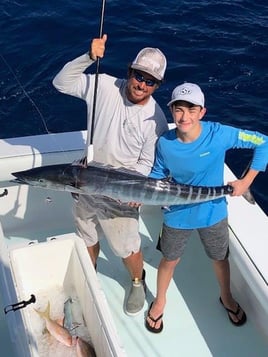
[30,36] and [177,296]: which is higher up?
[30,36]

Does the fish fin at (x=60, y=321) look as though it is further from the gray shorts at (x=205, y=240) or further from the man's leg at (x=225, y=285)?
the man's leg at (x=225, y=285)

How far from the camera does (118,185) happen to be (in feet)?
10.3

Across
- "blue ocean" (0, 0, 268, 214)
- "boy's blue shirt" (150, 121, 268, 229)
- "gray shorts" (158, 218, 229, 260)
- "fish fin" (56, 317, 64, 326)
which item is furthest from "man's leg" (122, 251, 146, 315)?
"blue ocean" (0, 0, 268, 214)

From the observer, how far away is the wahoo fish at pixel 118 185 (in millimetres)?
3139

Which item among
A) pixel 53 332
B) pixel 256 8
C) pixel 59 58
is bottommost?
pixel 53 332

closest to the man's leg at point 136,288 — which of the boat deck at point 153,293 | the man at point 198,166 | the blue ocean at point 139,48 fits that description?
the boat deck at point 153,293

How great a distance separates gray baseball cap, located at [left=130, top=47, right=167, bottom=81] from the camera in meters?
3.05

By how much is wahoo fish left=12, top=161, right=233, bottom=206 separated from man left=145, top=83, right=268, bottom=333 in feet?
0.39

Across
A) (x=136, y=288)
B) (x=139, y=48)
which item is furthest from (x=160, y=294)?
(x=139, y=48)

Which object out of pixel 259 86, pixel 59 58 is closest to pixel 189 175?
pixel 259 86

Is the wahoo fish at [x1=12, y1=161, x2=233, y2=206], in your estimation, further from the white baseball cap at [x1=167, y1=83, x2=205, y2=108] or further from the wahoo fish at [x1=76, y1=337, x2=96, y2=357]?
the wahoo fish at [x1=76, y1=337, x2=96, y2=357]

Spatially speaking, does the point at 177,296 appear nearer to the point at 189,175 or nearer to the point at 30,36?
the point at 189,175

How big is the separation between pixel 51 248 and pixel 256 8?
7351 millimetres

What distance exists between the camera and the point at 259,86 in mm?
7270
